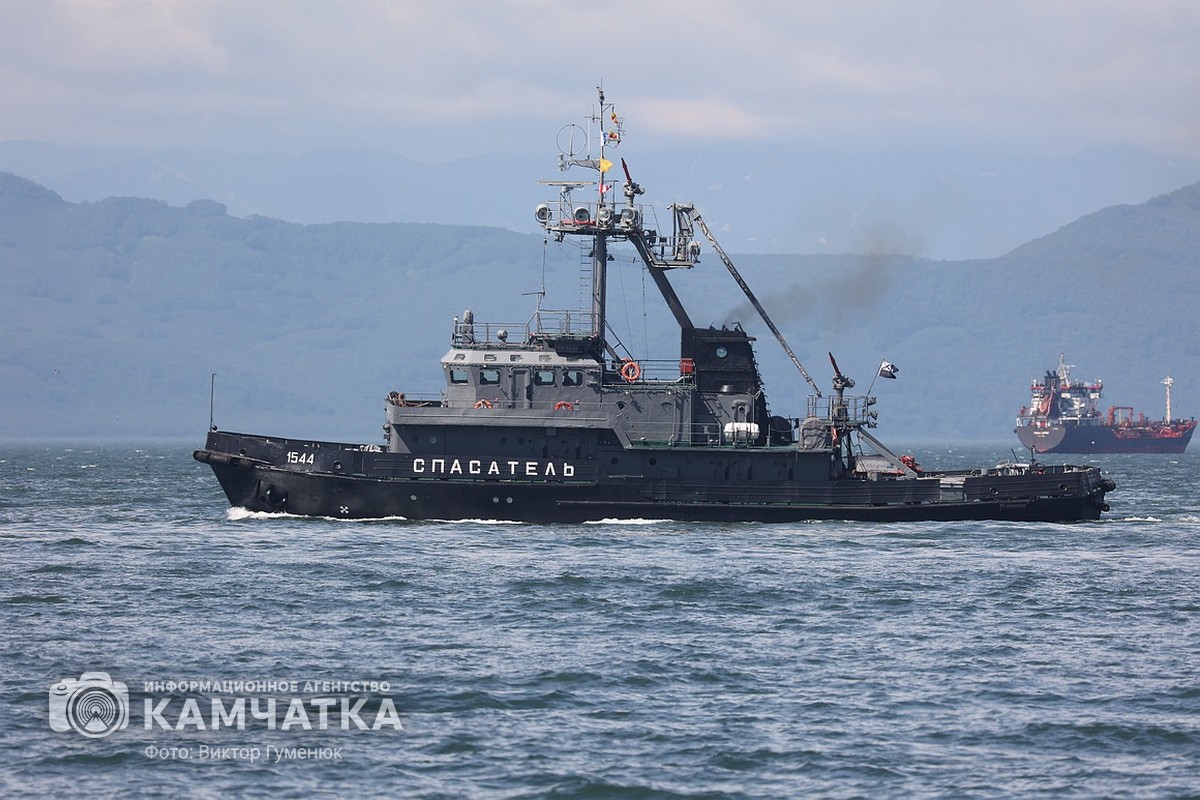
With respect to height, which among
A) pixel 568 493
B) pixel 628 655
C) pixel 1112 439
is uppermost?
pixel 1112 439

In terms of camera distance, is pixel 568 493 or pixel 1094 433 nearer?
pixel 568 493

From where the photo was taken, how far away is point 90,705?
21469mm

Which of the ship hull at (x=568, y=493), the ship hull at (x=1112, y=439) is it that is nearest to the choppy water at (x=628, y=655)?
the ship hull at (x=568, y=493)

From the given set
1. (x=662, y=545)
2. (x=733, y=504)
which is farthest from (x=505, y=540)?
(x=733, y=504)

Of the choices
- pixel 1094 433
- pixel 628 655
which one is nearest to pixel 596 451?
pixel 628 655

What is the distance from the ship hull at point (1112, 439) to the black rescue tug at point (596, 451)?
134 meters

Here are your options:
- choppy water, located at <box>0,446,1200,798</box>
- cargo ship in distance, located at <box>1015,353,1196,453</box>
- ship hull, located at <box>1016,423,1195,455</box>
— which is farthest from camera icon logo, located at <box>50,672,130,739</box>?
cargo ship in distance, located at <box>1015,353,1196,453</box>

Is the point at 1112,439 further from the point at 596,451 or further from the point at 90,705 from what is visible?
the point at 90,705

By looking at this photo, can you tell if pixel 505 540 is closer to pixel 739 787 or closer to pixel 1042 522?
pixel 1042 522

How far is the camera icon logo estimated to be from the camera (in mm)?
20672

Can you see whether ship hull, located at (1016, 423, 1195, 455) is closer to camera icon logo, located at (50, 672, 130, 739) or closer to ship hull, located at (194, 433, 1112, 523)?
ship hull, located at (194, 433, 1112, 523)

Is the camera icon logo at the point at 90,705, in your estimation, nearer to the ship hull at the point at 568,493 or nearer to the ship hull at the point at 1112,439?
the ship hull at the point at 568,493

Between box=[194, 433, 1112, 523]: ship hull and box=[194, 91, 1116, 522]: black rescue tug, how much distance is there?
0.04 meters

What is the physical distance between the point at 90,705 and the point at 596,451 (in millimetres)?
21628
